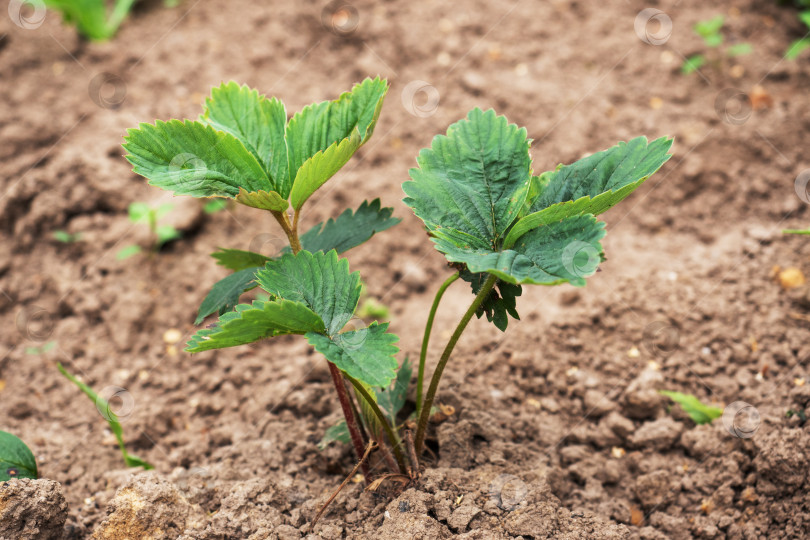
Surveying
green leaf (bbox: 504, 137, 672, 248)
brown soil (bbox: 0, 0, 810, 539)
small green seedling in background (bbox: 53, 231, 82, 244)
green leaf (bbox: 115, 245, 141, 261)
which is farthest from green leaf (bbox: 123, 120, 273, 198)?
small green seedling in background (bbox: 53, 231, 82, 244)

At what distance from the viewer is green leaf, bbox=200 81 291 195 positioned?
4.61ft

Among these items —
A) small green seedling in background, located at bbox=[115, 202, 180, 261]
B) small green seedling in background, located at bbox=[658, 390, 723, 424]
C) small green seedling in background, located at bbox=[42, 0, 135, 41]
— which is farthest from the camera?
small green seedling in background, located at bbox=[42, 0, 135, 41]

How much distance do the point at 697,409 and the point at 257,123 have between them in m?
1.44

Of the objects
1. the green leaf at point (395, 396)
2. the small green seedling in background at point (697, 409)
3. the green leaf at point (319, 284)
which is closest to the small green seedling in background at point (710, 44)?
the small green seedling in background at point (697, 409)

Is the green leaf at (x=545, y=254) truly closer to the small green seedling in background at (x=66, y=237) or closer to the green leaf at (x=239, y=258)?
the green leaf at (x=239, y=258)

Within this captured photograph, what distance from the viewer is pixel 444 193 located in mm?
1350

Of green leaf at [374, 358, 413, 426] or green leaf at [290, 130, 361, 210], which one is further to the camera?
green leaf at [374, 358, 413, 426]

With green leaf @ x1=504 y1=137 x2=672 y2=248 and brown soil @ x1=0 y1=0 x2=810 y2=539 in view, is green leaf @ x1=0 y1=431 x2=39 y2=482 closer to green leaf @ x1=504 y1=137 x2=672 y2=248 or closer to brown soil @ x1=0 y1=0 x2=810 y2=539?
brown soil @ x1=0 y1=0 x2=810 y2=539

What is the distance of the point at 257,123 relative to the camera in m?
1.44

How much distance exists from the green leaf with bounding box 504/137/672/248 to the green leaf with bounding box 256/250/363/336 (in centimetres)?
34

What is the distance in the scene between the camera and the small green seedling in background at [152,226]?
2.46 m

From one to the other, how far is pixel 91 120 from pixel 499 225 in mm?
2465

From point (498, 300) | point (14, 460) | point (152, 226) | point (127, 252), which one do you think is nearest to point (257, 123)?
point (498, 300)

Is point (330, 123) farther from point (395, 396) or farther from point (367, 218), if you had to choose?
point (395, 396)
